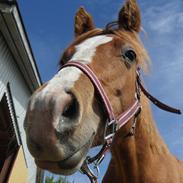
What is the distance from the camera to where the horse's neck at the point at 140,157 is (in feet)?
10.2

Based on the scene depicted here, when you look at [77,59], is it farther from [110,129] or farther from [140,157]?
[140,157]

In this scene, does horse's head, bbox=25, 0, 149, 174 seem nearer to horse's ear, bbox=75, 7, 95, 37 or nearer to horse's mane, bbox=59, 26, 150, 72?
horse's mane, bbox=59, 26, 150, 72

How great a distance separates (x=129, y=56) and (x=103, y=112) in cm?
69

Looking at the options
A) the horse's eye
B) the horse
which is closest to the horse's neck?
the horse

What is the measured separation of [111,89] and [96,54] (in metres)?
0.28

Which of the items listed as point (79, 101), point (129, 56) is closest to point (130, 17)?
point (129, 56)

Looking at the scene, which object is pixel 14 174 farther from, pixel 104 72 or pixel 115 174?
pixel 104 72

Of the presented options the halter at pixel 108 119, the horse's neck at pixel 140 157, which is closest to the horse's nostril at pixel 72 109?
the halter at pixel 108 119

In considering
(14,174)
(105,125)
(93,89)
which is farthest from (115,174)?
(14,174)

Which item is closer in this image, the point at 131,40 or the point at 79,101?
Answer: the point at 79,101

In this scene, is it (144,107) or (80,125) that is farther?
(144,107)

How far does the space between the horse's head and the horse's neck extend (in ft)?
1.16

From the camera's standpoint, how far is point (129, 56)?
3027mm

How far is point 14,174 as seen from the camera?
833 cm
